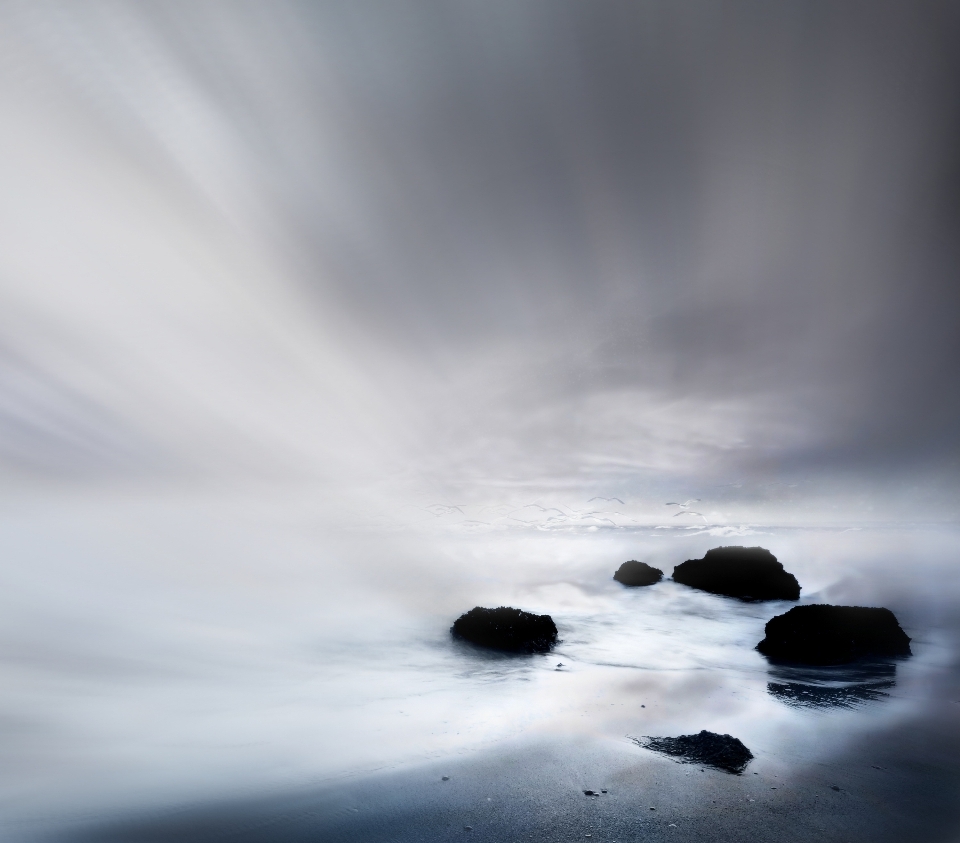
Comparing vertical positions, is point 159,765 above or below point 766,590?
below

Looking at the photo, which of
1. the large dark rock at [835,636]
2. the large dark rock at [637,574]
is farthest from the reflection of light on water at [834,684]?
the large dark rock at [637,574]

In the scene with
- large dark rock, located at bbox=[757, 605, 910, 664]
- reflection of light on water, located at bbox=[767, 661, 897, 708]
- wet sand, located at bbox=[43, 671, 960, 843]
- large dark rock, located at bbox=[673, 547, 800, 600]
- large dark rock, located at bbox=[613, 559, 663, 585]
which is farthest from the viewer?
large dark rock, located at bbox=[613, 559, 663, 585]

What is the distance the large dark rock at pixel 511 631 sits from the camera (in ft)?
31.0

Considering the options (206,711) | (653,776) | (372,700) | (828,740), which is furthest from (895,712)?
(206,711)

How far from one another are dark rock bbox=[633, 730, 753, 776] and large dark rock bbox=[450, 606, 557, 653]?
4538mm

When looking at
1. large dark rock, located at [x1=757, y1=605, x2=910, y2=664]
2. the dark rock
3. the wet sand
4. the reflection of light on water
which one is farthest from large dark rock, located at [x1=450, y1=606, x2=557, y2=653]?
large dark rock, located at [x1=757, y1=605, x2=910, y2=664]

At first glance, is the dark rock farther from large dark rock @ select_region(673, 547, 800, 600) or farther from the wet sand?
large dark rock @ select_region(673, 547, 800, 600)

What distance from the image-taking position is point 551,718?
593cm

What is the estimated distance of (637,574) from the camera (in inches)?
819

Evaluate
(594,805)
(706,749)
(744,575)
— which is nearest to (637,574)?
(744,575)

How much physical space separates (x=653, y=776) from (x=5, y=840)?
5650mm

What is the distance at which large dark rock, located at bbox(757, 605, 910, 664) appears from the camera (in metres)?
8.84

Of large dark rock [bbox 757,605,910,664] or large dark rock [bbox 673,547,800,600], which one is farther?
large dark rock [bbox 673,547,800,600]

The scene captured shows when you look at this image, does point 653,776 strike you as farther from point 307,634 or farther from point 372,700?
point 307,634
